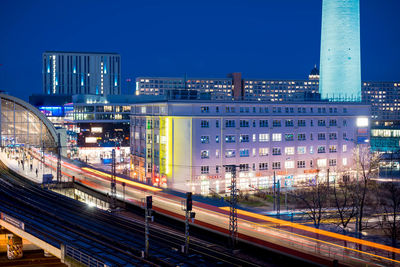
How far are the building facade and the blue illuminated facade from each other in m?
12.7

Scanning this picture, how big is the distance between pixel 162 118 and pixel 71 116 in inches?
2201

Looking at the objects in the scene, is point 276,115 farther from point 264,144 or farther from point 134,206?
point 134,206

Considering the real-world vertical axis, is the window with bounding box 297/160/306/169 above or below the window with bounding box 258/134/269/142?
below

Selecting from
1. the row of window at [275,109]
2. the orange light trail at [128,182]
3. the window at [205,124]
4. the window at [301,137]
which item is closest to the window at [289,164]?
the window at [301,137]

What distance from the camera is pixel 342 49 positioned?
77000 millimetres

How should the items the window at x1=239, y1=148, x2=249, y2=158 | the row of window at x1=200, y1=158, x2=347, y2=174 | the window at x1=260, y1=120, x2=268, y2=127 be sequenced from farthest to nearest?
the window at x1=260, y1=120, x2=268, y2=127 → the window at x1=239, y1=148, x2=249, y2=158 → the row of window at x1=200, y1=158, x2=347, y2=174

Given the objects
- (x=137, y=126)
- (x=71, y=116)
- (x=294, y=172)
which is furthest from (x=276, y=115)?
(x=71, y=116)

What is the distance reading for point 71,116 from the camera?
337 feet

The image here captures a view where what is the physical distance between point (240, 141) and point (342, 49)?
3397 cm

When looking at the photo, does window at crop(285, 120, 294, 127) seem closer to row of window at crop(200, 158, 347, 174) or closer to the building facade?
the building facade

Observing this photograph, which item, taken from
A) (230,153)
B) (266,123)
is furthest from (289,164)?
(230,153)

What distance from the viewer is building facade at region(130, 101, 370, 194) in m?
52.5

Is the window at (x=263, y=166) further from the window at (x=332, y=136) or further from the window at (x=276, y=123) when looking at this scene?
the window at (x=332, y=136)

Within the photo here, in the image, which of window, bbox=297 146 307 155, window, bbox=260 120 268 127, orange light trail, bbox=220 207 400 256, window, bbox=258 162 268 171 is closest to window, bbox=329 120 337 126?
window, bbox=297 146 307 155
